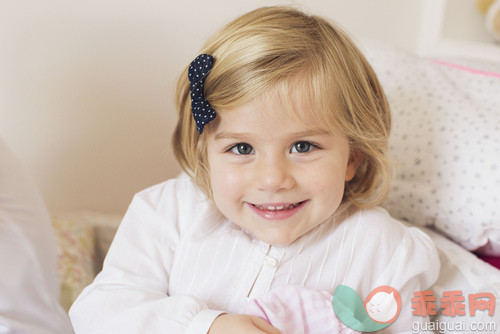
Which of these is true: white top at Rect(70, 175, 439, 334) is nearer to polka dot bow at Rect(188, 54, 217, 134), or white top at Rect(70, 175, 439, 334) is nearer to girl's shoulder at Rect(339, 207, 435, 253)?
girl's shoulder at Rect(339, 207, 435, 253)

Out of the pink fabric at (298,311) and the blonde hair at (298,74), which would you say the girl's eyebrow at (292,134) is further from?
the pink fabric at (298,311)

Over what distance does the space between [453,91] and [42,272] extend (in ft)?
2.92

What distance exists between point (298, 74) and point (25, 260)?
21.2 inches

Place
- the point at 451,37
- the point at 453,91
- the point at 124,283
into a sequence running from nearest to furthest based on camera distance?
the point at 124,283
the point at 453,91
the point at 451,37

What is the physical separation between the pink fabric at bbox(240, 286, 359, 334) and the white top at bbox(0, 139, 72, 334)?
1.16ft

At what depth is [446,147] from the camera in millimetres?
1058

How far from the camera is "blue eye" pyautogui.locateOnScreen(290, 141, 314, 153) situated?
0.80 meters

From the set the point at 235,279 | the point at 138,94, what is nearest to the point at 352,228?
the point at 235,279

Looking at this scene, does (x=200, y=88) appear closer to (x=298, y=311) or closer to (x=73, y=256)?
(x=298, y=311)

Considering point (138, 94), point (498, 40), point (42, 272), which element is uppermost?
point (498, 40)

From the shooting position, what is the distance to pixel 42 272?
0.91m

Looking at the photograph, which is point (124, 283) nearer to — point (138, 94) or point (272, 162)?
point (272, 162)

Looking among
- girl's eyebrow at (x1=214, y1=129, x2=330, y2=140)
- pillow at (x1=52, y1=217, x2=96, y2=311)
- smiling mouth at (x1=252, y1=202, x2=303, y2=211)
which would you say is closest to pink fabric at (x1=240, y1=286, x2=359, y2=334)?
smiling mouth at (x1=252, y1=202, x2=303, y2=211)

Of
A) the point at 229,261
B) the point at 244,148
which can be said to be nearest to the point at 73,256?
the point at 229,261
